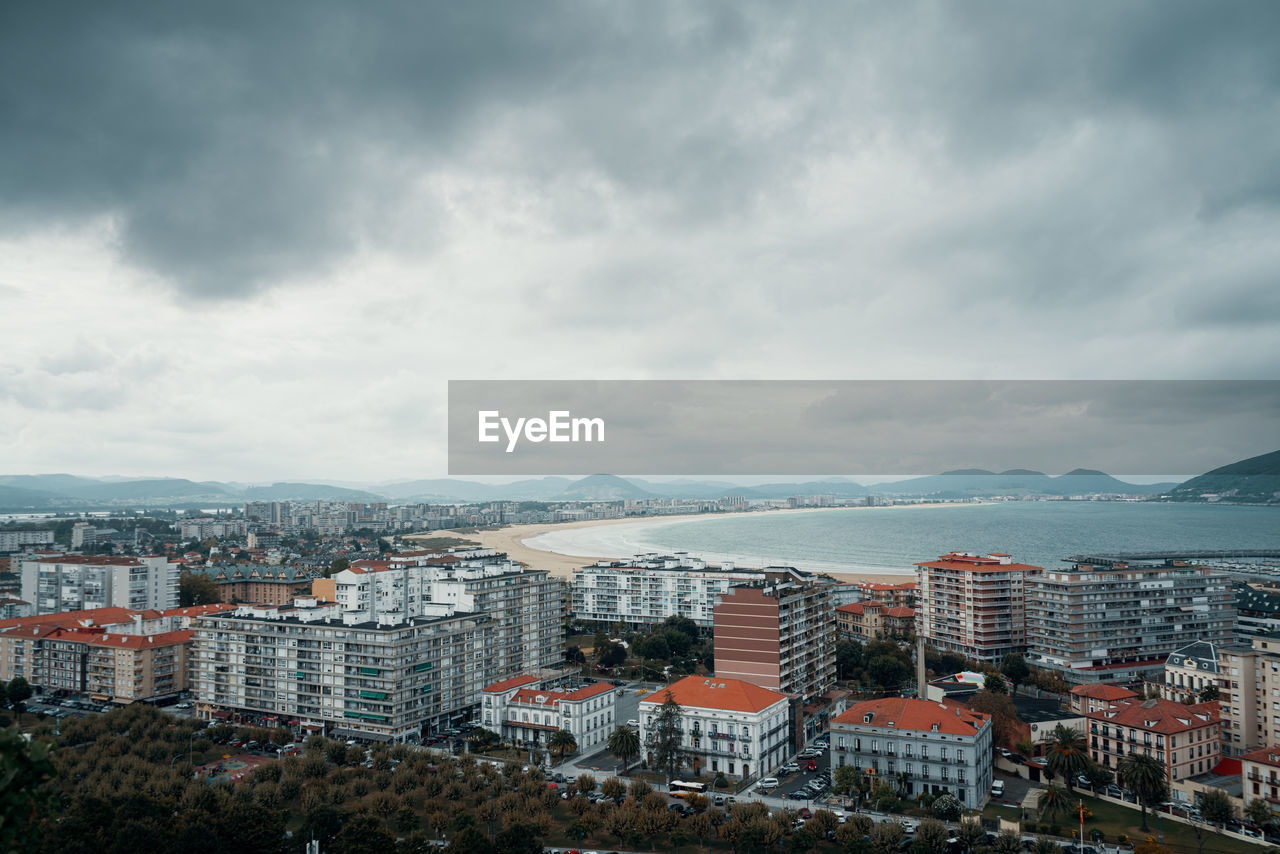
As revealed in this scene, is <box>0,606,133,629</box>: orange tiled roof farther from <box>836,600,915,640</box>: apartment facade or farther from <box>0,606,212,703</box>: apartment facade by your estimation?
<box>836,600,915,640</box>: apartment facade

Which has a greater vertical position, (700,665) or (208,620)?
(208,620)

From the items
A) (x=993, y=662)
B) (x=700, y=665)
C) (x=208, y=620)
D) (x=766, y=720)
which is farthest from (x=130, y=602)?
(x=993, y=662)

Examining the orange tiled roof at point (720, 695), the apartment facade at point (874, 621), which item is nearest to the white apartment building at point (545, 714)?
the orange tiled roof at point (720, 695)

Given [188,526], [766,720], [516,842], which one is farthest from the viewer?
[188,526]

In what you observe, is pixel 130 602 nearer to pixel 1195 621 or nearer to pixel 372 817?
pixel 372 817

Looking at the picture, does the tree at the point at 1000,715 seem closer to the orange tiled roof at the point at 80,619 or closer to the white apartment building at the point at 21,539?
the orange tiled roof at the point at 80,619

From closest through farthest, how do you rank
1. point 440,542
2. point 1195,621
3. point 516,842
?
1. point 516,842
2. point 1195,621
3. point 440,542

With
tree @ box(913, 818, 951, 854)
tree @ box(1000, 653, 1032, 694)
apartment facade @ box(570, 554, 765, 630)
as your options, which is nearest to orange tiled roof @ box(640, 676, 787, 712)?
tree @ box(913, 818, 951, 854)
